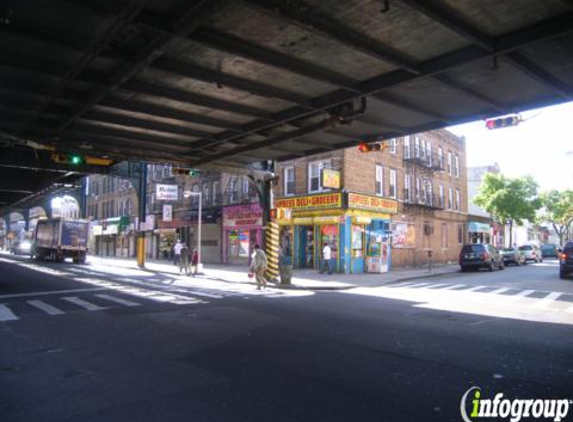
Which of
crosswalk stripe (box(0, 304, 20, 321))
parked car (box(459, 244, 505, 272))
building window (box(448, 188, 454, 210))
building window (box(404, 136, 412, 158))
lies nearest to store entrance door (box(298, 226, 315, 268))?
building window (box(404, 136, 412, 158))

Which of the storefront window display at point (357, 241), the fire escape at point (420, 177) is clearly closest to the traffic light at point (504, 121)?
the storefront window display at point (357, 241)

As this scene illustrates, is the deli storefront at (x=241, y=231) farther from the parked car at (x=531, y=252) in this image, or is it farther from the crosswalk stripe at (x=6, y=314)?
the parked car at (x=531, y=252)

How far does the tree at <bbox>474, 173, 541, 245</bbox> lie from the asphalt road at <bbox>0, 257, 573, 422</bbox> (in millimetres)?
33571

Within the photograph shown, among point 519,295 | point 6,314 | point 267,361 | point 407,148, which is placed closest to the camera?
point 267,361

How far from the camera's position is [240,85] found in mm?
11281

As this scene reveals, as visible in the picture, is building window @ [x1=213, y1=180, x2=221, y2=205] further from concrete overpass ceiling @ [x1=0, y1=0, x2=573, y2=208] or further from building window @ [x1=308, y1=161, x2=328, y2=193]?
concrete overpass ceiling @ [x1=0, y1=0, x2=573, y2=208]

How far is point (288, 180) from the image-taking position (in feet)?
107

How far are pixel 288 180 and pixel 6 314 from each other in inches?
879

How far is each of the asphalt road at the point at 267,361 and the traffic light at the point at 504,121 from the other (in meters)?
5.23

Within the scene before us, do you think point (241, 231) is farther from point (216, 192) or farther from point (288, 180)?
point (288, 180)

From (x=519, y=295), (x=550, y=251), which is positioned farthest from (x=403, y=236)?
(x=550, y=251)

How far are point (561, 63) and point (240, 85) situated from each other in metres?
7.17

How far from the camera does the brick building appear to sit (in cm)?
2894

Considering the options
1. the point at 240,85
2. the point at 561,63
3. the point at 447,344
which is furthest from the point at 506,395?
the point at 240,85
